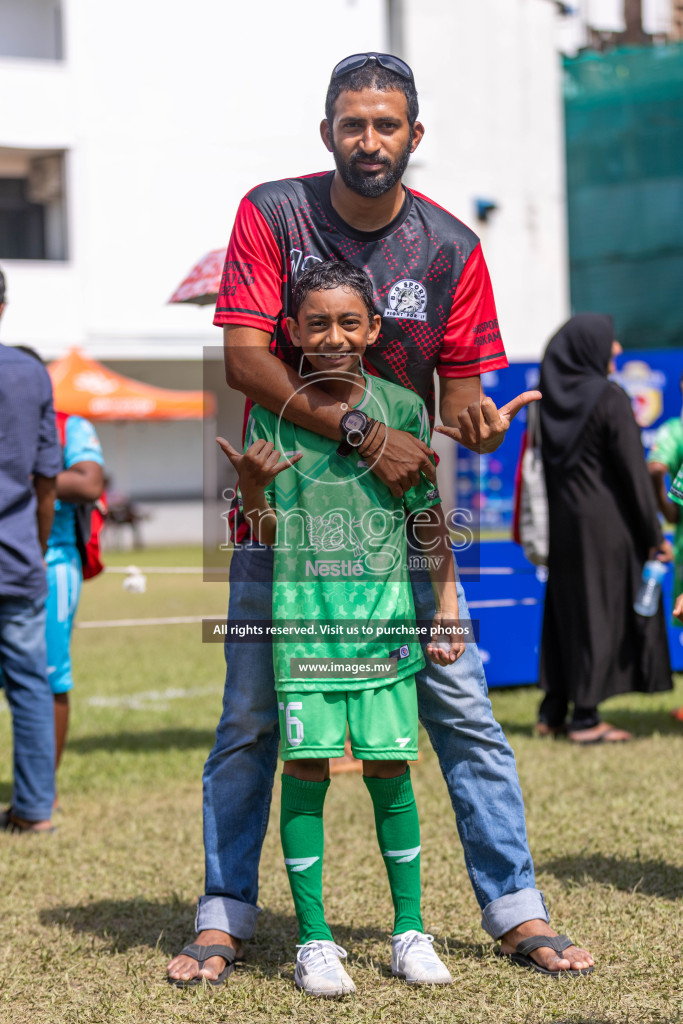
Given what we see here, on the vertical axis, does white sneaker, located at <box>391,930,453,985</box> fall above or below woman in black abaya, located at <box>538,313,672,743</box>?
below

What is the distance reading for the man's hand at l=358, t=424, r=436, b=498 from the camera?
2926 mm

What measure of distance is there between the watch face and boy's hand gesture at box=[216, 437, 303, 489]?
126 mm

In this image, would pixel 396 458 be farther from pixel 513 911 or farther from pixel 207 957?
pixel 207 957

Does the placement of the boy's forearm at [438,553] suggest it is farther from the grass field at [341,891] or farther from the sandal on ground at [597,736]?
the sandal on ground at [597,736]

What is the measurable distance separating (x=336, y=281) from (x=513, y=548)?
530 centimetres

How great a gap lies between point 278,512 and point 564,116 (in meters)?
26.9

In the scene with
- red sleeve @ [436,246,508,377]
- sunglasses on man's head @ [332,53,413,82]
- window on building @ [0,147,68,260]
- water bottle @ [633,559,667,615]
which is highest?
window on building @ [0,147,68,260]

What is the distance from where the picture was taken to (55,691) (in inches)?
212

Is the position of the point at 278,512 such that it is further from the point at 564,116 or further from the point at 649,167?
the point at 564,116

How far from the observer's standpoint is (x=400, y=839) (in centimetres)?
303

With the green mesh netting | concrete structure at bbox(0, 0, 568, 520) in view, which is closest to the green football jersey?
concrete structure at bbox(0, 0, 568, 520)

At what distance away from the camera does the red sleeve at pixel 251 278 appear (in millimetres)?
2924

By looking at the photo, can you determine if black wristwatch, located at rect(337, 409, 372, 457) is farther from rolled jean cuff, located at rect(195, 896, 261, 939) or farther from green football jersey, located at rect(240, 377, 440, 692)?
rolled jean cuff, located at rect(195, 896, 261, 939)

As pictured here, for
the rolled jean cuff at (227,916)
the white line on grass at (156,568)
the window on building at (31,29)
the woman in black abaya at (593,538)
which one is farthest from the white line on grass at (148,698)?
the window on building at (31,29)
